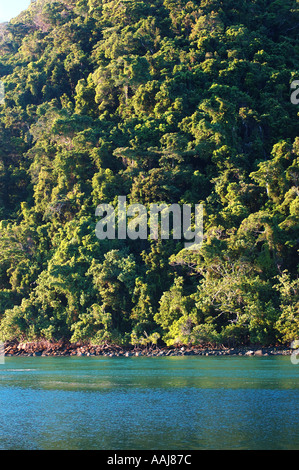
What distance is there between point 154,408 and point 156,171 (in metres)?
28.4

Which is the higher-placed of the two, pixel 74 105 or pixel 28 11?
pixel 28 11

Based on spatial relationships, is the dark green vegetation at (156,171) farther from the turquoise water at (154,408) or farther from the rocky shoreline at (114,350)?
the turquoise water at (154,408)

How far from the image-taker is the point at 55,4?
7031 cm

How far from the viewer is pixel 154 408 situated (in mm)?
16922

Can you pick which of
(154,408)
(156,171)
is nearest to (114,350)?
(156,171)

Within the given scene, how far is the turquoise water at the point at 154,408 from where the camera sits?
42.3 ft

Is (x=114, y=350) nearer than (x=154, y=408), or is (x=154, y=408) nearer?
(x=154, y=408)

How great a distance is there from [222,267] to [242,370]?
1207 cm

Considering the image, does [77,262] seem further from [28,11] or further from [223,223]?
[28,11]

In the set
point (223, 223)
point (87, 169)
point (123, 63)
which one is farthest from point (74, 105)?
point (223, 223)

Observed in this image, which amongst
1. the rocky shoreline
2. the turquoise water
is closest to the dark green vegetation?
the rocky shoreline

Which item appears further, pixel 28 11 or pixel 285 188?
pixel 28 11

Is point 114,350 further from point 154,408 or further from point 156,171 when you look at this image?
point 154,408

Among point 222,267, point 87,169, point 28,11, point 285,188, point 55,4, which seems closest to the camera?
point 222,267
